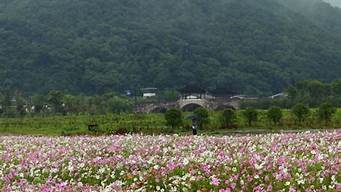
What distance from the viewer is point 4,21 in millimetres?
140375

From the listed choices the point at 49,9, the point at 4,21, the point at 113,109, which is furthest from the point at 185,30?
the point at 113,109

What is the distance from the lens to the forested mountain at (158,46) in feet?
381

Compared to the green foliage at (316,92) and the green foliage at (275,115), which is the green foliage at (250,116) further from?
the green foliage at (316,92)

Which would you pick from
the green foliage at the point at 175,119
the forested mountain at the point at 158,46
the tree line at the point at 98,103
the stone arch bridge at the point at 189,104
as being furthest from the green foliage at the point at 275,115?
the forested mountain at the point at 158,46

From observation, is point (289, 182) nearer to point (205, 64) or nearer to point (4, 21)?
point (205, 64)

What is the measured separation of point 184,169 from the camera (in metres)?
8.27

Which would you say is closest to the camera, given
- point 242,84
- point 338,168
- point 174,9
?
point 338,168

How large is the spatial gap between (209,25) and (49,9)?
144 feet

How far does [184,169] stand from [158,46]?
12454 centimetres

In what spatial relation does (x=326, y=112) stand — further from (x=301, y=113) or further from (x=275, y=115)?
(x=275, y=115)

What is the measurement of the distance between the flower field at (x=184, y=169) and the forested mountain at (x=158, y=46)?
87522mm

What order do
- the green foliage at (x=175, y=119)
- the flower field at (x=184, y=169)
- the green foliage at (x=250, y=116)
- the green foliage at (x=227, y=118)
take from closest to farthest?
the flower field at (x=184, y=169)
the green foliage at (x=175, y=119)
the green foliage at (x=227, y=118)
the green foliage at (x=250, y=116)

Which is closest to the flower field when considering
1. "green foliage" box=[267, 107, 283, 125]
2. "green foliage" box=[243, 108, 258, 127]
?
"green foliage" box=[267, 107, 283, 125]

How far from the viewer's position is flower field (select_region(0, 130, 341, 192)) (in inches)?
276
